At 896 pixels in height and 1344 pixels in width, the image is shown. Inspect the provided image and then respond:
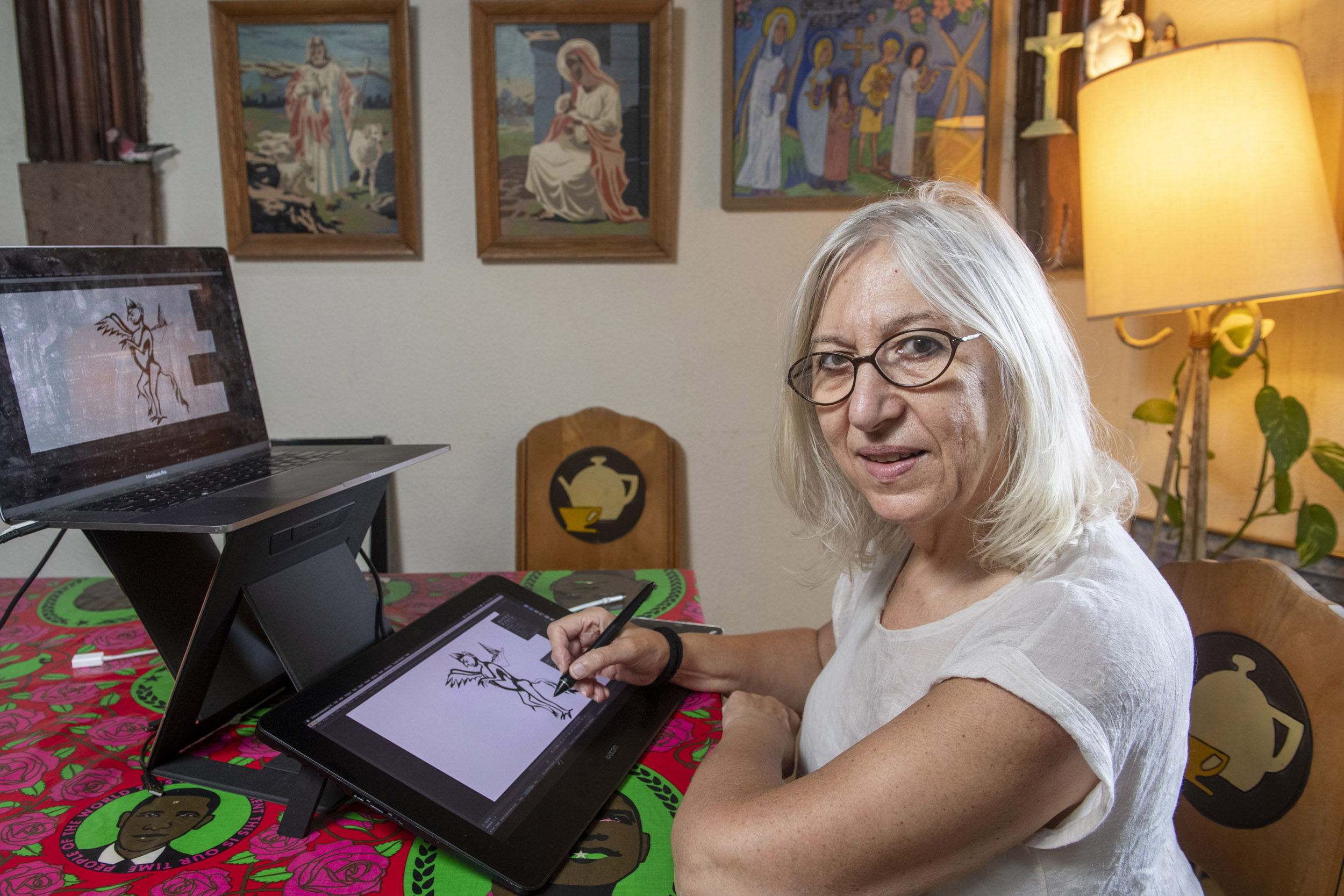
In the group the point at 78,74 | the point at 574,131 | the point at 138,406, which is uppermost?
the point at 78,74

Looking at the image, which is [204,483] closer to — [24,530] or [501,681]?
[24,530]

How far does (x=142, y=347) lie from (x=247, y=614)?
1.29 ft

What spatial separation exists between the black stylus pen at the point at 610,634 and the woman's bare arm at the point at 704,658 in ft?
0.03

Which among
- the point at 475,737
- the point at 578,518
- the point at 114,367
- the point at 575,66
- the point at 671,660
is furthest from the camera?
the point at 578,518

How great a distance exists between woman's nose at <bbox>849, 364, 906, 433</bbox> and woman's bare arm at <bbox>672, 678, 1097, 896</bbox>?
0.91 feet

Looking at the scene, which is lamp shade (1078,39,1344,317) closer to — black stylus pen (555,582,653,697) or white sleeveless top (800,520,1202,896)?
white sleeveless top (800,520,1202,896)

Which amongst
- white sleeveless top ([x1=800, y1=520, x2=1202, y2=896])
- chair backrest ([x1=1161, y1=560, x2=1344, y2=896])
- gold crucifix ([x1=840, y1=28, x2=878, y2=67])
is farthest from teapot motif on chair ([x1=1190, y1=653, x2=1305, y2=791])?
gold crucifix ([x1=840, y1=28, x2=878, y2=67])

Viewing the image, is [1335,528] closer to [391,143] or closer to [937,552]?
[937,552]

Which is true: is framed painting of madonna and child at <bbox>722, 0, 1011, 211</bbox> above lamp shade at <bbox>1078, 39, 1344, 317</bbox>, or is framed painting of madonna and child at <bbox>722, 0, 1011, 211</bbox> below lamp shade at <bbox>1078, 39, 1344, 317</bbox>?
above

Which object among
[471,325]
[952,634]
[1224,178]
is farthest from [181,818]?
[1224,178]

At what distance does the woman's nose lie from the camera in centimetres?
85

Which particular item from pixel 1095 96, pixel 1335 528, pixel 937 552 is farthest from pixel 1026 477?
pixel 1335 528

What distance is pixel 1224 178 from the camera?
5.32ft

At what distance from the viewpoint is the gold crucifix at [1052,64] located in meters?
2.20
